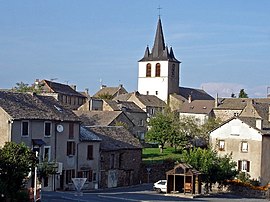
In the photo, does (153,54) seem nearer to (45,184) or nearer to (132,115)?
(132,115)

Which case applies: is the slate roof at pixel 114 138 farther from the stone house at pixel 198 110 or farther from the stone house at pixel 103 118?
the stone house at pixel 198 110

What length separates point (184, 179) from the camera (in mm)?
56125

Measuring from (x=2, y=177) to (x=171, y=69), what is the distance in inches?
4232

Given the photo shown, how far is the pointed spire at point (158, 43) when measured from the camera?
453 feet

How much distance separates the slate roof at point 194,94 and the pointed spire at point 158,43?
1088 cm

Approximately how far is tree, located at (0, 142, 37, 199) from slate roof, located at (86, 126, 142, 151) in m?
25.4

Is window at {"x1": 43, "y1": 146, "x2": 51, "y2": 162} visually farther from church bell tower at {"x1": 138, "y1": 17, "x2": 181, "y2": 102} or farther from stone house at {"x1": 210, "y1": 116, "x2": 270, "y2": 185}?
church bell tower at {"x1": 138, "y1": 17, "x2": 181, "y2": 102}

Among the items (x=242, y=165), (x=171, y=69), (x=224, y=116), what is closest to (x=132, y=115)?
(x=224, y=116)

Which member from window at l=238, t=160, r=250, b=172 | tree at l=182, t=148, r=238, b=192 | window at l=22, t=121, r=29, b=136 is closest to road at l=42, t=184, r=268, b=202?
tree at l=182, t=148, r=238, b=192

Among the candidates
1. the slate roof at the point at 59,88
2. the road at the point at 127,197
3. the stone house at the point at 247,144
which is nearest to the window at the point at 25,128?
the road at the point at 127,197

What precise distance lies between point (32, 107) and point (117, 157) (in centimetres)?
1255

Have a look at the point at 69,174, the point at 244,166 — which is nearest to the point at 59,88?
the point at 244,166

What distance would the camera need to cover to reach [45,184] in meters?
54.0

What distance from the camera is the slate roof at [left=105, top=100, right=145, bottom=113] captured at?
10566 centimetres
